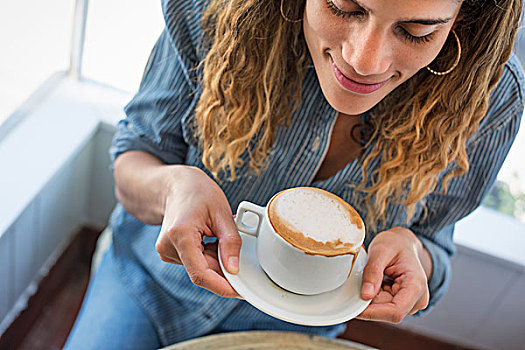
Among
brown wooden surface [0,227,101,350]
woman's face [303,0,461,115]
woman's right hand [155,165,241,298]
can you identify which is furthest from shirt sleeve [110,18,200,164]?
brown wooden surface [0,227,101,350]

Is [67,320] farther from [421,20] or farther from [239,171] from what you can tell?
[421,20]

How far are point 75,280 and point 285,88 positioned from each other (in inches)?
39.6

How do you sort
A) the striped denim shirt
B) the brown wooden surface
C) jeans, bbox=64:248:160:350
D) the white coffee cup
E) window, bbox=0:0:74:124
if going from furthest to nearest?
the brown wooden surface < window, bbox=0:0:74:124 < jeans, bbox=64:248:160:350 < the striped denim shirt < the white coffee cup

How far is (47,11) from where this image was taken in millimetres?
1361

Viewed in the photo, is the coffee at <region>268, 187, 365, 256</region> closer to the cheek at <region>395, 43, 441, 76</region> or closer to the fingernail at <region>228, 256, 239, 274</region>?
the fingernail at <region>228, 256, 239, 274</region>

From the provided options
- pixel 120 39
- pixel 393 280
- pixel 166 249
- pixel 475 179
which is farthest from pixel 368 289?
pixel 120 39

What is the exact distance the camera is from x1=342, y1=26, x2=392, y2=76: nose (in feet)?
2.13

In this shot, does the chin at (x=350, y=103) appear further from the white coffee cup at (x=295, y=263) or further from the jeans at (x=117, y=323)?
the jeans at (x=117, y=323)

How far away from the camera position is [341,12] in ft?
2.18

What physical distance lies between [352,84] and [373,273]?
0.80 feet

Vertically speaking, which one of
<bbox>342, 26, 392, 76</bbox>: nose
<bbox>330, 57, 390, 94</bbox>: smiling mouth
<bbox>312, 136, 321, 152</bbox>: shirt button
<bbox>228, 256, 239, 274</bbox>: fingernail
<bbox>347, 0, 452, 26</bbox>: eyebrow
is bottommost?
<bbox>228, 256, 239, 274</bbox>: fingernail

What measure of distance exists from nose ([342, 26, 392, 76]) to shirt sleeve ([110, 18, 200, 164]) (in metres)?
0.34

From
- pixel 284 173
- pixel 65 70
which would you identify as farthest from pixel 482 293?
pixel 65 70

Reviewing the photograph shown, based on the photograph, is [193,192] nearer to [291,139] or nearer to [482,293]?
[291,139]
